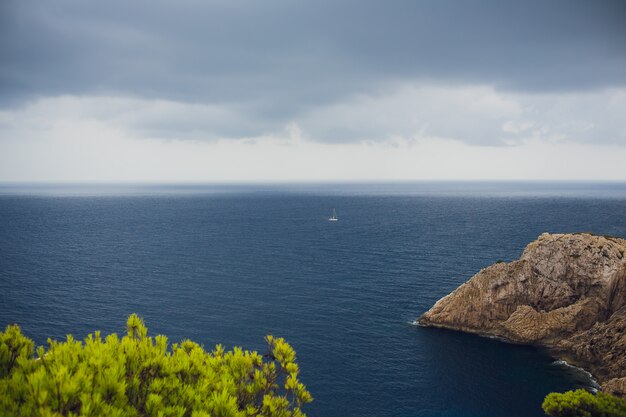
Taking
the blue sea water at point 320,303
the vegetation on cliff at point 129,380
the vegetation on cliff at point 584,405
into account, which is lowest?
the blue sea water at point 320,303

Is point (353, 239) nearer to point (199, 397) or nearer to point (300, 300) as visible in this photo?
point (300, 300)

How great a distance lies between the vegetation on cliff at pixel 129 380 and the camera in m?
11.8

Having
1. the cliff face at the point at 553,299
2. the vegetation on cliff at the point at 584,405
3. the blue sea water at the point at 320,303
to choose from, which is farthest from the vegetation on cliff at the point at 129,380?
the cliff face at the point at 553,299

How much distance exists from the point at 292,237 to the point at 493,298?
335 feet

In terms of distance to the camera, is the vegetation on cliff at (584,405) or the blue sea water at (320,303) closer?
the vegetation on cliff at (584,405)

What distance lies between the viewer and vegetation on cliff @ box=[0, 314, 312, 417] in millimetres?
11828

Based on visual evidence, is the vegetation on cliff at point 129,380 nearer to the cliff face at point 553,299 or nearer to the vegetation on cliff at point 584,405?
the vegetation on cliff at point 584,405

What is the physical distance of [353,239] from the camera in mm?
162125

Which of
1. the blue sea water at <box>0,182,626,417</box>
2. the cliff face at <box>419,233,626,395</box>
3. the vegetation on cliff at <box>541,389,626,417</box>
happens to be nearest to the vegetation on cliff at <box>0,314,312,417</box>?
the vegetation on cliff at <box>541,389,626,417</box>

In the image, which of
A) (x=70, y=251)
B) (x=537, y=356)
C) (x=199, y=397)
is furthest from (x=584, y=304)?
(x=70, y=251)

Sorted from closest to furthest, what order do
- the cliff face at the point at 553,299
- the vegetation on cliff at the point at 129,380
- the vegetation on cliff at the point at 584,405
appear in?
the vegetation on cliff at the point at 129,380
the vegetation on cliff at the point at 584,405
the cliff face at the point at 553,299

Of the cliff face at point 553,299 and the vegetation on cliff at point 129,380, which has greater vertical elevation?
the vegetation on cliff at point 129,380

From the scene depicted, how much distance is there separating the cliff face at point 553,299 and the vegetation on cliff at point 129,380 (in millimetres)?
62469

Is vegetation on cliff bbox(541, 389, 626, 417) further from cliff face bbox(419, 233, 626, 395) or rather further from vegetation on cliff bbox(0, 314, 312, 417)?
vegetation on cliff bbox(0, 314, 312, 417)
